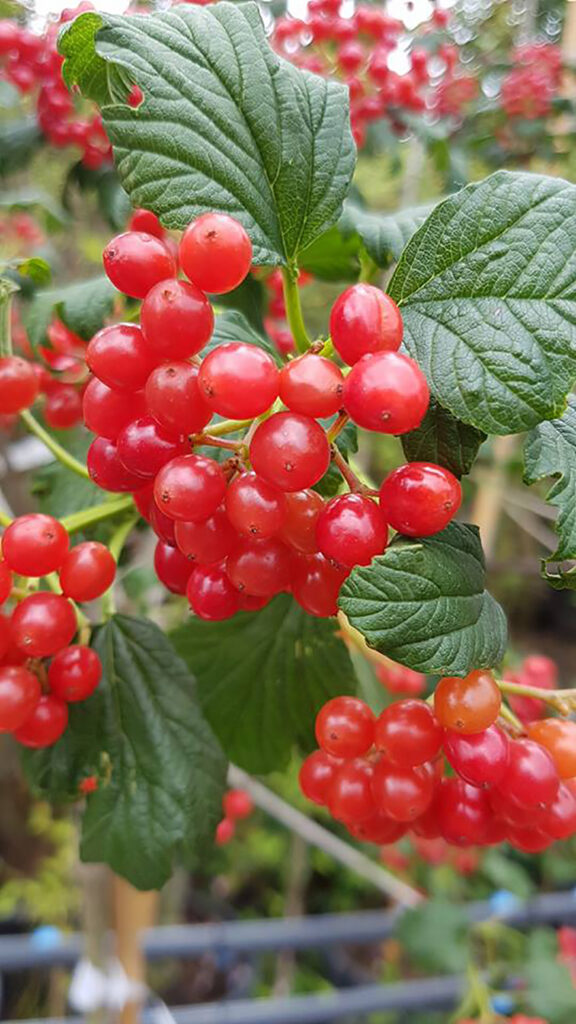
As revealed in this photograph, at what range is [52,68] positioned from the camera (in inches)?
57.3

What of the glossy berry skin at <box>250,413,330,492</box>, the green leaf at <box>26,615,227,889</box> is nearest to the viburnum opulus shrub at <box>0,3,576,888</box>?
the glossy berry skin at <box>250,413,330,492</box>

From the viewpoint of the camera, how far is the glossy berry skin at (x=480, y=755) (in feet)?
1.77

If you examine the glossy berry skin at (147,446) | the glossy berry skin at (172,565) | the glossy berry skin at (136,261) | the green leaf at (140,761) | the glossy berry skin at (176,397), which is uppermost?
the glossy berry skin at (136,261)

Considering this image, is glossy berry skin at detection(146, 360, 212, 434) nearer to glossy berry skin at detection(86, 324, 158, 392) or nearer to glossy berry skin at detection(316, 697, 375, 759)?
glossy berry skin at detection(86, 324, 158, 392)

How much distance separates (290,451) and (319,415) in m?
0.03

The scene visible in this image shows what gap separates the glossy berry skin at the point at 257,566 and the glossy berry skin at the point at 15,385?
0.31 metres

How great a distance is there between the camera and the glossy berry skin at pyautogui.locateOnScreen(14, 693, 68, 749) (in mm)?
654

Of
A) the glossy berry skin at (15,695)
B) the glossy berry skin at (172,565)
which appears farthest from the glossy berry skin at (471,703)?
the glossy berry skin at (15,695)

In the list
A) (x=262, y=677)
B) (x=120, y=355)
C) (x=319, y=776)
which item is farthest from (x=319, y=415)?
(x=262, y=677)

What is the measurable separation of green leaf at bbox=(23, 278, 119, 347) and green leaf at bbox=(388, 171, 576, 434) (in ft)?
1.33

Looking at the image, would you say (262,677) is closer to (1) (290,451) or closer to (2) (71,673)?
(2) (71,673)

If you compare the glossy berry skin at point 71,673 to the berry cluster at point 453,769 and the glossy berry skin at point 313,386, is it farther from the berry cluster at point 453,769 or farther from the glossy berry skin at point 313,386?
the glossy berry skin at point 313,386

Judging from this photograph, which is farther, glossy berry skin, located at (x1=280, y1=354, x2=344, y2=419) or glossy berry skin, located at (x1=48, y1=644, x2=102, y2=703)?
glossy berry skin, located at (x1=48, y1=644, x2=102, y2=703)

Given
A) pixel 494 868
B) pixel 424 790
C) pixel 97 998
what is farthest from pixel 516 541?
pixel 424 790
